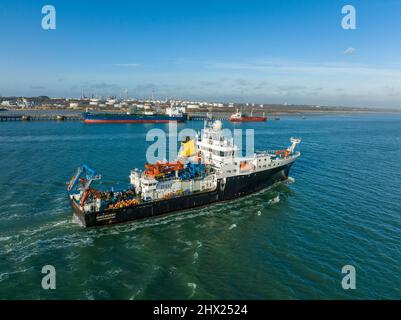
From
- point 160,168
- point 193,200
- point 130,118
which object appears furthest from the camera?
point 130,118

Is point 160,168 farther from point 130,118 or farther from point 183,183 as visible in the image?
point 130,118

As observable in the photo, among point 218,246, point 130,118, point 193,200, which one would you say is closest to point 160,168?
point 193,200

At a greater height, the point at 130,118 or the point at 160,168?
the point at 130,118

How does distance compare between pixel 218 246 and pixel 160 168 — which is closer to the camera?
pixel 218 246

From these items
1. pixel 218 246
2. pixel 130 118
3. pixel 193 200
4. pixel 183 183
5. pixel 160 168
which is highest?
pixel 130 118

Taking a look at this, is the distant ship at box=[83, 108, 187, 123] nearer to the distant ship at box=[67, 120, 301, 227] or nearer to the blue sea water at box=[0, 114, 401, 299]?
the blue sea water at box=[0, 114, 401, 299]

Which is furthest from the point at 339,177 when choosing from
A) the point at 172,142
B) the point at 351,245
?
→ the point at 172,142

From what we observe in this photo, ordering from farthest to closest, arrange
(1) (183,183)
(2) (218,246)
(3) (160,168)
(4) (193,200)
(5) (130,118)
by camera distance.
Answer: (5) (130,118) → (3) (160,168) → (1) (183,183) → (4) (193,200) → (2) (218,246)
